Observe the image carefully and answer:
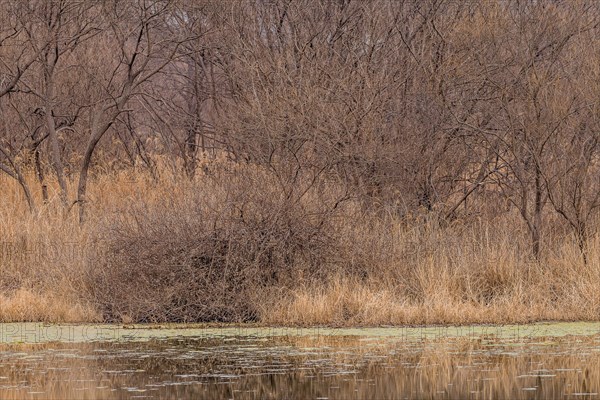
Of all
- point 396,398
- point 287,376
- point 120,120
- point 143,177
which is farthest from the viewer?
point 120,120

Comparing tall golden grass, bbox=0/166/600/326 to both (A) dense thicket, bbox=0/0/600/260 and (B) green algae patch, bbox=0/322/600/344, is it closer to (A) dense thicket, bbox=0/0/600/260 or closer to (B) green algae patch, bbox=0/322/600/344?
(B) green algae patch, bbox=0/322/600/344

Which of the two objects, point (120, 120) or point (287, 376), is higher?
point (120, 120)

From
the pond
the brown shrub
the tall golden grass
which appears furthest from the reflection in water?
the brown shrub

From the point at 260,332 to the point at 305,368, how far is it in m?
2.56

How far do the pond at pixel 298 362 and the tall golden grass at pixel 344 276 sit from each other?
366mm

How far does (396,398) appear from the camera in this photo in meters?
8.99

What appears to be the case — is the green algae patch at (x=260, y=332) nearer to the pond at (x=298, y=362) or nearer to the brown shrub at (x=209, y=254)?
the pond at (x=298, y=362)

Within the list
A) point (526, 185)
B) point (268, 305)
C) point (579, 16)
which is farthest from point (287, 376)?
point (579, 16)

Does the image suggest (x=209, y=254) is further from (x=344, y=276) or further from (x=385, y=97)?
(x=385, y=97)

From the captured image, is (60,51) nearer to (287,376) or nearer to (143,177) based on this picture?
(143,177)

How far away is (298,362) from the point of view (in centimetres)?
1061

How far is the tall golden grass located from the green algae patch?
0.27 metres

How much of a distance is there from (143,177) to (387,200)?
433 cm

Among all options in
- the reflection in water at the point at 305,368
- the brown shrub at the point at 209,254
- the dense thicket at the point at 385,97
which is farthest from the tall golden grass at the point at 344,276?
the reflection in water at the point at 305,368
